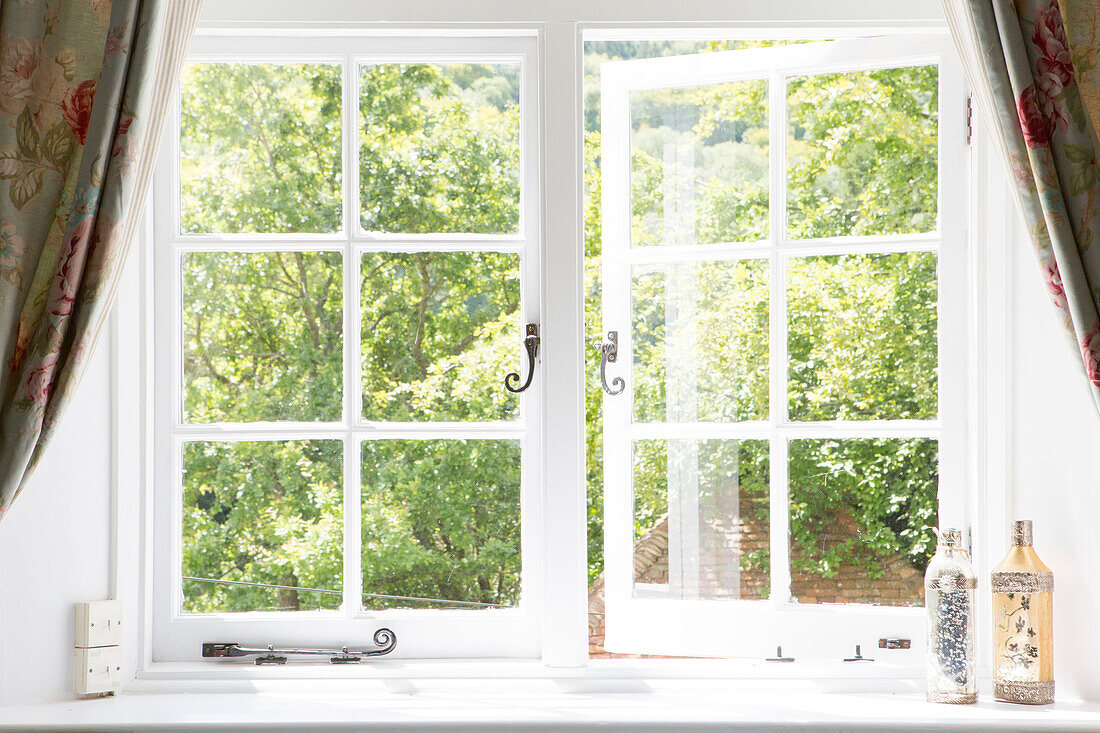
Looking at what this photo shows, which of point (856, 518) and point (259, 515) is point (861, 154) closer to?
point (856, 518)

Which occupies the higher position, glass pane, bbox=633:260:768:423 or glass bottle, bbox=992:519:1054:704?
glass pane, bbox=633:260:768:423

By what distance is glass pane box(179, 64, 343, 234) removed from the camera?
1943 mm

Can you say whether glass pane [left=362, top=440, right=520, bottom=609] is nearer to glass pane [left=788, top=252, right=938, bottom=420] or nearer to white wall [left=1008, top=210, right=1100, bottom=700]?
glass pane [left=788, top=252, right=938, bottom=420]

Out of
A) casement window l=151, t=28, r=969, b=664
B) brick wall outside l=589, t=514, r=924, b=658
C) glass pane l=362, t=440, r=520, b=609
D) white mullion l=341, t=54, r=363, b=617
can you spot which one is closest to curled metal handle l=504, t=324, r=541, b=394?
casement window l=151, t=28, r=969, b=664

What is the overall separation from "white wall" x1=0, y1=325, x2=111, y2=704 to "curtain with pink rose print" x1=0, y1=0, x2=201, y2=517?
0.23 m

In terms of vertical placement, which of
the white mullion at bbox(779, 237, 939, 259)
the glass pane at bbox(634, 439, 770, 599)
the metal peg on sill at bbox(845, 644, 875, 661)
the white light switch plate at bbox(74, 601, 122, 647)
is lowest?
the metal peg on sill at bbox(845, 644, 875, 661)

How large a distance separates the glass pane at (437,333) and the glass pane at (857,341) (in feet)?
1.99

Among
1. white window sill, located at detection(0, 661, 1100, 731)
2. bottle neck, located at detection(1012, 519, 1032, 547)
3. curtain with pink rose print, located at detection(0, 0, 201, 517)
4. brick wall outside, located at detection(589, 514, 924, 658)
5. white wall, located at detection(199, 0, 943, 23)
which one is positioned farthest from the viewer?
brick wall outside, located at detection(589, 514, 924, 658)

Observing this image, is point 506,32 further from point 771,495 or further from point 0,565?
point 0,565

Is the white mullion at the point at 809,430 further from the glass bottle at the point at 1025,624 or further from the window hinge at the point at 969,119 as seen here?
the window hinge at the point at 969,119

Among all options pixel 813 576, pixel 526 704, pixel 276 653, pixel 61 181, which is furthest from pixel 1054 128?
pixel 276 653

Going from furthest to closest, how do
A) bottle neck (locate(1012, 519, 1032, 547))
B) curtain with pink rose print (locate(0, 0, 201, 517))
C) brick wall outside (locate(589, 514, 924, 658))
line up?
brick wall outside (locate(589, 514, 924, 658))
bottle neck (locate(1012, 519, 1032, 547))
curtain with pink rose print (locate(0, 0, 201, 517))

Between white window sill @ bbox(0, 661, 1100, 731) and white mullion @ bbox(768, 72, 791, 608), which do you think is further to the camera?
white mullion @ bbox(768, 72, 791, 608)

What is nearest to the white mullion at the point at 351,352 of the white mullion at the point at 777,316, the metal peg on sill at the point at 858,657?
the white mullion at the point at 777,316
